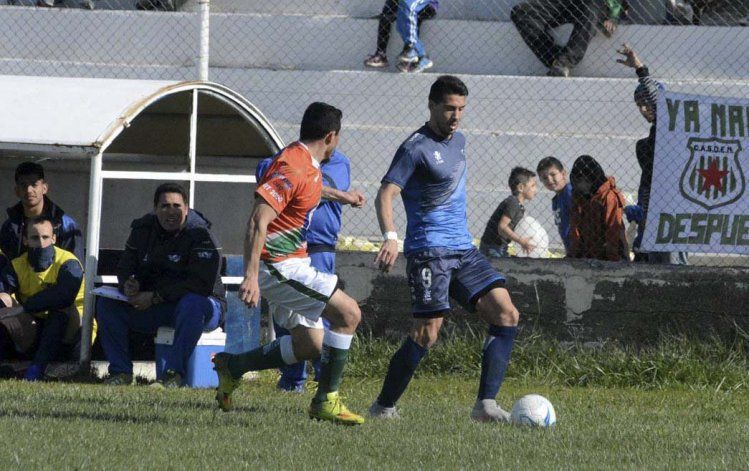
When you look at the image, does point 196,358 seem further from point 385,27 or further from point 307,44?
point 307,44

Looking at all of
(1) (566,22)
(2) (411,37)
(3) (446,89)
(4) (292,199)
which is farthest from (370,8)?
(4) (292,199)

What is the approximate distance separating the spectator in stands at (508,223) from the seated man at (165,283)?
2725 millimetres

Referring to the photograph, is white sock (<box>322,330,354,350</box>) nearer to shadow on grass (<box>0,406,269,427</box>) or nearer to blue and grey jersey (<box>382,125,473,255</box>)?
shadow on grass (<box>0,406,269,427</box>)

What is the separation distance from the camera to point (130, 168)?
1210 cm

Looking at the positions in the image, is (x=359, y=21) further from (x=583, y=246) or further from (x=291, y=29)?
(x=583, y=246)

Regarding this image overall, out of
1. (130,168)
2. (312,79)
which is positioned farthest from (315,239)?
(312,79)

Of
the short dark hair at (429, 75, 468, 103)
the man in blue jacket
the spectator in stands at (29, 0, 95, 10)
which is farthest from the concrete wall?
the spectator in stands at (29, 0, 95, 10)

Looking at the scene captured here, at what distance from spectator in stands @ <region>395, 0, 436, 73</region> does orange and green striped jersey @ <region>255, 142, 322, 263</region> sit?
7657 mm

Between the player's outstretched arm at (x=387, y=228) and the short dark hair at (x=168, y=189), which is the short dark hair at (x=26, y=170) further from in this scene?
the player's outstretched arm at (x=387, y=228)

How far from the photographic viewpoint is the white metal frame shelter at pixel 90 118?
9.93 m

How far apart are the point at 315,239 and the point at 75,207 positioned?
410 cm

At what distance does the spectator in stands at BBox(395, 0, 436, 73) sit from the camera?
14633mm

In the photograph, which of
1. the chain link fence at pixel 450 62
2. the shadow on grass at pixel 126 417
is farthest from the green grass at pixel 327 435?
the chain link fence at pixel 450 62

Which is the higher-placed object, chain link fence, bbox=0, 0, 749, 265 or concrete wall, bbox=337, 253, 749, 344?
chain link fence, bbox=0, 0, 749, 265
